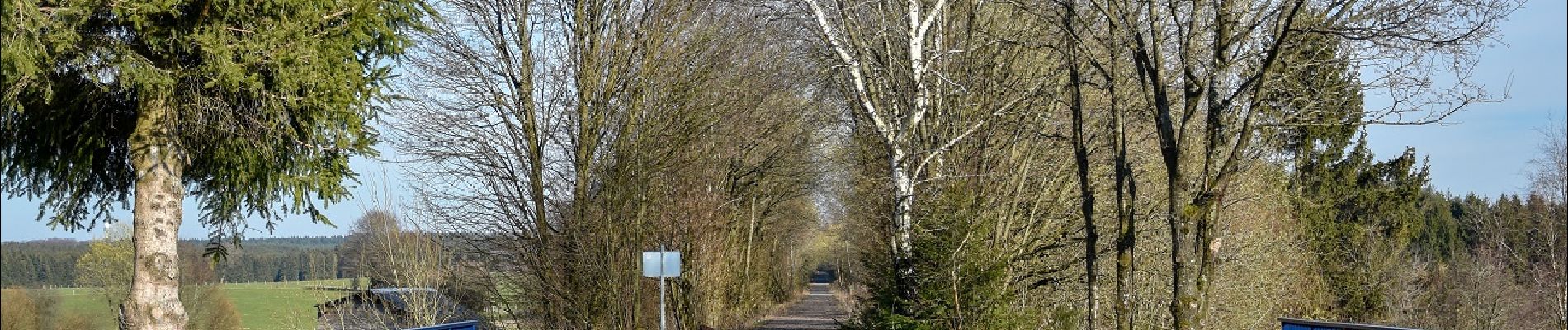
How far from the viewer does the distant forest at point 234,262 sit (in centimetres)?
894

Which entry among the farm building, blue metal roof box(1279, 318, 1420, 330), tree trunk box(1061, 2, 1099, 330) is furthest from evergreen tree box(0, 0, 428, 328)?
blue metal roof box(1279, 318, 1420, 330)

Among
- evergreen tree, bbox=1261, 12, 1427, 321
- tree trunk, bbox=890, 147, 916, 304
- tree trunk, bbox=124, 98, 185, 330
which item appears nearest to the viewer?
tree trunk, bbox=124, 98, 185, 330

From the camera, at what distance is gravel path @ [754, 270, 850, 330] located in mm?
33938

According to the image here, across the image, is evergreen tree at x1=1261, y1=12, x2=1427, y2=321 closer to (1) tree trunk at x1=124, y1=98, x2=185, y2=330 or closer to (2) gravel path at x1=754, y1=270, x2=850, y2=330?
(2) gravel path at x1=754, y1=270, x2=850, y2=330

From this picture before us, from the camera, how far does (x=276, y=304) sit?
22.2m

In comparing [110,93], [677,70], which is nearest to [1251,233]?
[677,70]

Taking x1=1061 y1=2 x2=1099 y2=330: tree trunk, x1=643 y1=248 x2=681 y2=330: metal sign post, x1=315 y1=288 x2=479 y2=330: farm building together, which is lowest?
x1=315 y1=288 x2=479 y2=330: farm building

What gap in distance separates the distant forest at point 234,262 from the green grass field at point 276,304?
0.32 m

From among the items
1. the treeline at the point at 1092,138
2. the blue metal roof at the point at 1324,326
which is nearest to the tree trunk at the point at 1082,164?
the treeline at the point at 1092,138

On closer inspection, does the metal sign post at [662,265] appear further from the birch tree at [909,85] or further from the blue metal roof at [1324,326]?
the blue metal roof at [1324,326]

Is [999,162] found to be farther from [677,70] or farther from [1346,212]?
[1346,212]

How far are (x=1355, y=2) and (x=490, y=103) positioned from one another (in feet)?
41.1

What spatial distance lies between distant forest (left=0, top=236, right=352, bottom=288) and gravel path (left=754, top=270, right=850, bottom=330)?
919 centimetres

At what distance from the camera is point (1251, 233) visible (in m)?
24.6
